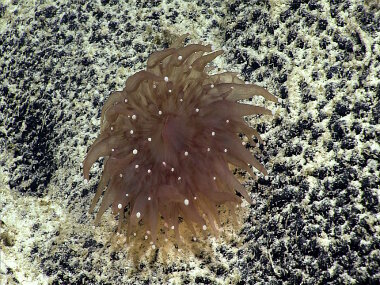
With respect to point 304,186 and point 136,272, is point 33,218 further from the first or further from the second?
point 304,186

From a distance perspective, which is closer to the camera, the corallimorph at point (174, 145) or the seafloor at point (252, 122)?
the seafloor at point (252, 122)

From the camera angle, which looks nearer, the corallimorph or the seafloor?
the seafloor

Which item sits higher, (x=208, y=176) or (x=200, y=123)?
(x=200, y=123)

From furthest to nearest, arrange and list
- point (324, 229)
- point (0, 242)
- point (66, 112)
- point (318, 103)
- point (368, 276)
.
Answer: point (66, 112)
point (0, 242)
point (318, 103)
point (324, 229)
point (368, 276)

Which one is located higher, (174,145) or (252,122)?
(174,145)

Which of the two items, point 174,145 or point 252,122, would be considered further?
point 252,122

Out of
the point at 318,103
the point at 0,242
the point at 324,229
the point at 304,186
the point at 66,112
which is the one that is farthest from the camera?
the point at 66,112

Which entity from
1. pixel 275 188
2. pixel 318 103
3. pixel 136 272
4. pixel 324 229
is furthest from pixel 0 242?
pixel 318 103

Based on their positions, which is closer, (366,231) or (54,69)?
(366,231)
